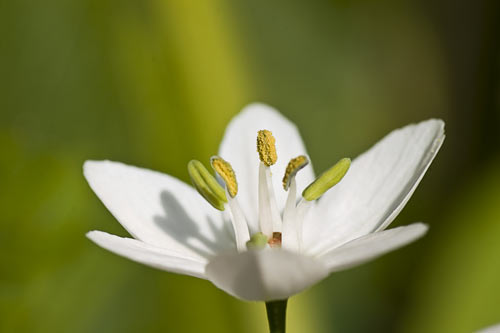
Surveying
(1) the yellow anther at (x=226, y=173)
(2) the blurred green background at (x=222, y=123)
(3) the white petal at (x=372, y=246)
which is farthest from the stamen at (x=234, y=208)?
(2) the blurred green background at (x=222, y=123)

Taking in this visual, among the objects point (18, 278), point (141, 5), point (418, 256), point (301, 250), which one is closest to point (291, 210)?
point (301, 250)

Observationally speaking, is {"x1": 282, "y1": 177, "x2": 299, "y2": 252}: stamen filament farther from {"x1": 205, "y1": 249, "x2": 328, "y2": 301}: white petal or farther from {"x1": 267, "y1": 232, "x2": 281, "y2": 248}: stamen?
{"x1": 205, "y1": 249, "x2": 328, "y2": 301}: white petal

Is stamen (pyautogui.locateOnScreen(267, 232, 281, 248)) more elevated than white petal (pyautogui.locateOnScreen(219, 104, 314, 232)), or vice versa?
white petal (pyautogui.locateOnScreen(219, 104, 314, 232))

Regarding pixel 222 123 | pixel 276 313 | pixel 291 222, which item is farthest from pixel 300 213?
pixel 222 123

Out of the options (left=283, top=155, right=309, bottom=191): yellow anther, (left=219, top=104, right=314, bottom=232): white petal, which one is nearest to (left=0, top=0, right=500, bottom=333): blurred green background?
(left=219, top=104, right=314, bottom=232): white petal

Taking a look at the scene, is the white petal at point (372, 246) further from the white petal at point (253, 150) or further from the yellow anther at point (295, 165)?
the white petal at point (253, 150)

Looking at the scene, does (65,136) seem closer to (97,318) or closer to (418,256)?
(97,318)

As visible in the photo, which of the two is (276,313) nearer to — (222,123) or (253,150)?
(253,150)
